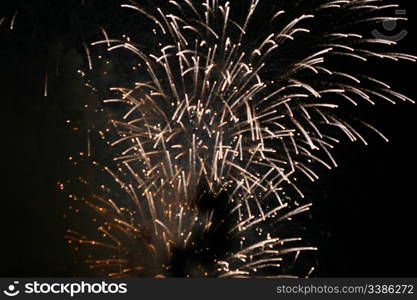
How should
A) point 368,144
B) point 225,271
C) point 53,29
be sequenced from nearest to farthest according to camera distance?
point 225,271
point 53,29
point 368,144

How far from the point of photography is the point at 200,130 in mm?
5918

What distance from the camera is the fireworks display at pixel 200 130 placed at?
228 inches

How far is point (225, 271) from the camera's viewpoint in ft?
20.4

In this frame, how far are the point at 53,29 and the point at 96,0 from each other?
618mm

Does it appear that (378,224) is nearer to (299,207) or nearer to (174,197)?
(299,207)

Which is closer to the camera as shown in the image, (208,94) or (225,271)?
(208,94)

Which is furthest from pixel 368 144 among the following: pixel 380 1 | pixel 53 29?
pixel 53 29

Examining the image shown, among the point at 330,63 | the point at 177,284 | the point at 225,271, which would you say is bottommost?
the point at 177,284

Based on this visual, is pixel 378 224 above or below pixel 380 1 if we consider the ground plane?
below

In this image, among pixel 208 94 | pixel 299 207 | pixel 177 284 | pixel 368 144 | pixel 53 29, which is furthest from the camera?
pixel 368 144

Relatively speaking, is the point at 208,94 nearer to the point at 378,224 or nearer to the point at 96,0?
the point at 96,0

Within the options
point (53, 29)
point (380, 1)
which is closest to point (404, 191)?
point (380, 1)

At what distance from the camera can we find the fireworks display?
19.0 feet

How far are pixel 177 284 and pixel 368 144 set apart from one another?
4003 millimetres
